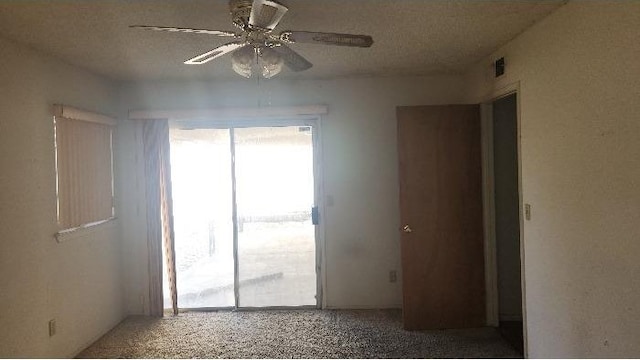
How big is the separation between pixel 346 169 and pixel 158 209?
182 centimetres

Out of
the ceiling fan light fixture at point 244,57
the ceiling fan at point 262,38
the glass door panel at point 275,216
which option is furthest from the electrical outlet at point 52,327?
the ceiling fan light fixture at point 244,57

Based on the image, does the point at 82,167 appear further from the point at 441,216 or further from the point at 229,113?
the point at 441,216

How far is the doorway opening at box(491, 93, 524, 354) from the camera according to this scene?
3447 millimetres

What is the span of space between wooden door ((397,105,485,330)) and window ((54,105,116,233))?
8.29 feet

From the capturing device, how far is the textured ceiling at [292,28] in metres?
2.01

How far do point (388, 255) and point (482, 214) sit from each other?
0.94 metres

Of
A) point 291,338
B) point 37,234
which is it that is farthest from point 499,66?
point 37,234

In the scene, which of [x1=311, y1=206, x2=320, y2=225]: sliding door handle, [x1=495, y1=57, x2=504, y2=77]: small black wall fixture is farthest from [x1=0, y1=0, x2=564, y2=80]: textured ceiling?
[x1=311, y1=206, x2=320, y2=225]: sliding door handle

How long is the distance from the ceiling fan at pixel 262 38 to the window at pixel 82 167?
149 cm

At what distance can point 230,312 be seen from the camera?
385cm

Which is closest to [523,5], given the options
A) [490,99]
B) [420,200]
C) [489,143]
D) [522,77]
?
[522,77]

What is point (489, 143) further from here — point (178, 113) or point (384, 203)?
point (178, 113)

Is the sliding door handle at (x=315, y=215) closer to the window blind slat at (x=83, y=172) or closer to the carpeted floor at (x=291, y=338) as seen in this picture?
the carpeted floor at (x=291, y=338)

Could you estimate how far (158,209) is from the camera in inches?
149
